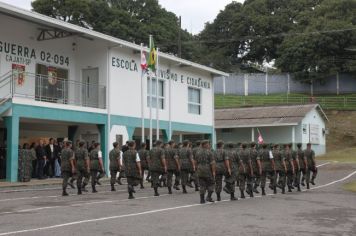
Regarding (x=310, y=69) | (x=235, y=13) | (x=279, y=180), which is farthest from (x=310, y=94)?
(x=279, y=180)

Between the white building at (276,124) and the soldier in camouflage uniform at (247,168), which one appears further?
the white building at (276,124)

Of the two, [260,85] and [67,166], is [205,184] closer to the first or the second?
[67,166]

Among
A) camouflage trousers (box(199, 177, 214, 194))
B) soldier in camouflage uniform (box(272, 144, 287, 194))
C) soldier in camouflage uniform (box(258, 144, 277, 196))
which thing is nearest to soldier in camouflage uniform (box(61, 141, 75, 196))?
camouflage trousers (box(199, 177, 214, 194))

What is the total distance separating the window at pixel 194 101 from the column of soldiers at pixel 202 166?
12663 mm

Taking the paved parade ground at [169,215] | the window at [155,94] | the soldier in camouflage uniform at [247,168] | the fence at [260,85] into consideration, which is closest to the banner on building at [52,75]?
the window at [155,94]

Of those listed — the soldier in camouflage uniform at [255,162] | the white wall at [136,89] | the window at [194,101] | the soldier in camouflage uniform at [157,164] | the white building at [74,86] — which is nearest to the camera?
the soldier in camouflage uniform at [157,164]

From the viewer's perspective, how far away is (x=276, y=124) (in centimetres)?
4319

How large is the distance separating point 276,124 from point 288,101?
17.7m

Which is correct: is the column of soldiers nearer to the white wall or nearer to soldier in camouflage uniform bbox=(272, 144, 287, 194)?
soldier in camouflage uniform bbox=(272, 144, 287, 194)

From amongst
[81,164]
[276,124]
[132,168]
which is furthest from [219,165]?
[276,124]

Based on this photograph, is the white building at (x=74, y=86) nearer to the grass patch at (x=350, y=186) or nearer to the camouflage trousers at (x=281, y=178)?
the camouflage trousers at (x=281, y=178)

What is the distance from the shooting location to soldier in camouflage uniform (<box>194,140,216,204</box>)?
1472 cm

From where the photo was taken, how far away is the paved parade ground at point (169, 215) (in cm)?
990

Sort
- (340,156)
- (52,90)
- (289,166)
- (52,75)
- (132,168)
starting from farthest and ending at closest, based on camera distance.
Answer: (340,156)
(52,75)
(52,90)
(289,166)
(132,168)
